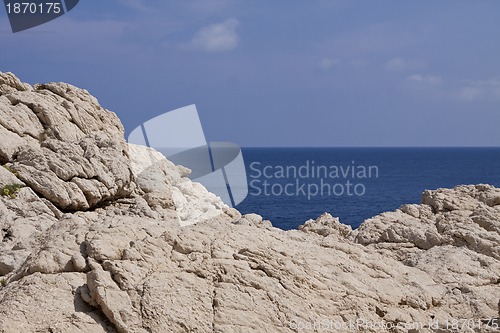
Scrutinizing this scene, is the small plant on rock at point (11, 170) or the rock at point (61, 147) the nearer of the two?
the small plant on rock at point (11, 170)

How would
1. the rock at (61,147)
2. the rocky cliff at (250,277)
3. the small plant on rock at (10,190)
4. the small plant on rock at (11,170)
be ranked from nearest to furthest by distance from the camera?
the rocky cliff at (250,277) < the small plant on rock at (10,190) < the small plant on rock at (11,170) < the rock at (61,147)

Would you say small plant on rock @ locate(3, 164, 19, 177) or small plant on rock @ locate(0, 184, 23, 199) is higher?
small plant on rock @ locate(3, 164, 19, 177)

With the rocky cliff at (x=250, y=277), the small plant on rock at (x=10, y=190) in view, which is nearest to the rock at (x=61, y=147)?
the small plant on rock at (x=10, y=190)

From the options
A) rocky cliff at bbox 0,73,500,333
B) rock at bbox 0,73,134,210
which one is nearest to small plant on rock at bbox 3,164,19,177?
rock at bbox 0,73,134,210

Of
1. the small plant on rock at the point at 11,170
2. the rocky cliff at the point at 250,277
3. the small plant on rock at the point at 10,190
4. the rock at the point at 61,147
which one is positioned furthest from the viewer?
the rock at the point at 61,147

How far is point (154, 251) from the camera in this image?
9.29 m

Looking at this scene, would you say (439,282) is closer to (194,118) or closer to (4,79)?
(194,118)

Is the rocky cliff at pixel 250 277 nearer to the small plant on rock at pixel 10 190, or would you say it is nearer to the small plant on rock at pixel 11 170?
the small plant on rock at pixel 10 190

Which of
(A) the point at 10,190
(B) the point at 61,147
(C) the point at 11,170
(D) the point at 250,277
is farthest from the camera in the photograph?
(B) the point at 61,147

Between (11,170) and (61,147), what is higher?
(61,147)

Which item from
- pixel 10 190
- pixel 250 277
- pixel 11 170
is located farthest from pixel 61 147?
pixel 250 277

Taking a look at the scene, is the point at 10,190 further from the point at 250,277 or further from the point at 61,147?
the point at 250,277

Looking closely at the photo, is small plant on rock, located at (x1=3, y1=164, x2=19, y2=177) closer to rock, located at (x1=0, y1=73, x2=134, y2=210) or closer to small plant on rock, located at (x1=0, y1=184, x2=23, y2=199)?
rock, located at (x1=0, y1=73, x2=134, y2=210)

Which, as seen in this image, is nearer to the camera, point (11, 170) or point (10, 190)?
point (10, 190)
